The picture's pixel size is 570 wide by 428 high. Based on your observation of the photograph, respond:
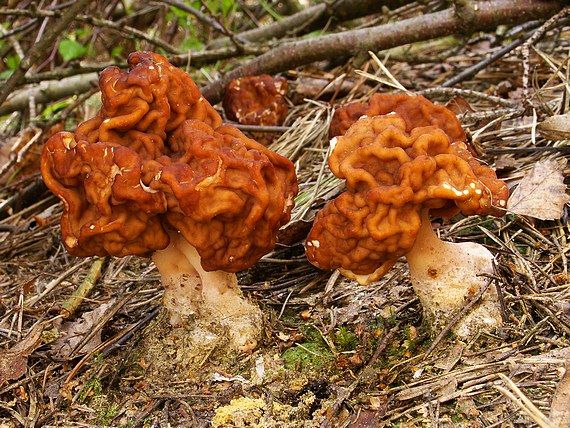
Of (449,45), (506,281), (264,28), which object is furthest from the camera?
(264,28)

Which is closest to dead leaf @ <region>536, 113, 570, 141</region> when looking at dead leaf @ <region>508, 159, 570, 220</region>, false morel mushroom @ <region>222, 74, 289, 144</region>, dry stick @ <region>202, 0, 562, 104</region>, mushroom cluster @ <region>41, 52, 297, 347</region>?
dead leaf @ <region>508, 159, 570, 220</region>

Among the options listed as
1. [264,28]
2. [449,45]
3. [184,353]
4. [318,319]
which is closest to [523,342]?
[318,319]

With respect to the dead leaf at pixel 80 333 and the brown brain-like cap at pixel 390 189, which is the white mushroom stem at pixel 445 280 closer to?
the brown brain-like cap at pixel 390 189

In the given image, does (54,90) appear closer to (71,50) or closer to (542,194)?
(71,50)

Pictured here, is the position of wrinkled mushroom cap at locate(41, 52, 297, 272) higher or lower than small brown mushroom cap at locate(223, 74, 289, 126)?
higher

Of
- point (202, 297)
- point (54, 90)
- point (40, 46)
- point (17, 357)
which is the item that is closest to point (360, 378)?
point (202, 297)

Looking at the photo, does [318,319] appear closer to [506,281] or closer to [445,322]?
[445,322]

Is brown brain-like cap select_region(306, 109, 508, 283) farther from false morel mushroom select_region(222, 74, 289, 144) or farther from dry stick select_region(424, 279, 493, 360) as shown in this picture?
false morel mushroom select_region(222, 74, 289, 144)

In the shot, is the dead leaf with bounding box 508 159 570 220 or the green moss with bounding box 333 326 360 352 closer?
the green moss with bounding box 333 326 360 352
